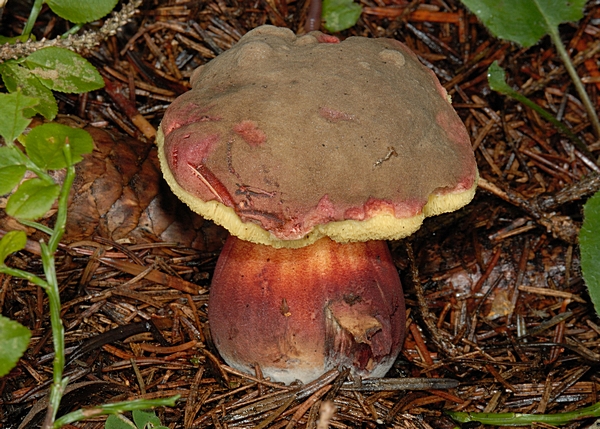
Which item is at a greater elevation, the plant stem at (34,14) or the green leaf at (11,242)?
the plant stem at (34,14)

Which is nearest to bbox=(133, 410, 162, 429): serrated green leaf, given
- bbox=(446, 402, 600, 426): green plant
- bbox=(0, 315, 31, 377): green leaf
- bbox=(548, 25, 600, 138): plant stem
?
bbox=(0, 315, 31, 377): green leaf

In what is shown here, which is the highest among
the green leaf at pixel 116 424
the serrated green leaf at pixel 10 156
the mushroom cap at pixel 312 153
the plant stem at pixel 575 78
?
the serrated green leaf at pixel 10 156

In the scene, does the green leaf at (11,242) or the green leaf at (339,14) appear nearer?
the green leaf at (11,242)

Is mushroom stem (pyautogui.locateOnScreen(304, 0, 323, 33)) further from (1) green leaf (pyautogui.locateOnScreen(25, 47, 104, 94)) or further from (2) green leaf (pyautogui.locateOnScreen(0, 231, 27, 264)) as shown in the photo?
(2) green leaf (pyautogui.locateOnScreen(0, 231, 27, 264))

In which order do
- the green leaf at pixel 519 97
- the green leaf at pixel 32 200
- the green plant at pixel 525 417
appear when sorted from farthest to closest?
the green leaf at pixel 519 97
the green plant at pixel 525 417
the green leaf at pixel 32 200

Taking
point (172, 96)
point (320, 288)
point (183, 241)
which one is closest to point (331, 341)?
point (320, 288)

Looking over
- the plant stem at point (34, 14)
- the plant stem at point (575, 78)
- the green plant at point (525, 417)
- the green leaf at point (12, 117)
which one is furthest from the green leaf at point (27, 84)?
the plant stem at point (575, 78)

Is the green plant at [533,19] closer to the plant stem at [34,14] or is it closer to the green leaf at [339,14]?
the green leaf at [339,14]
